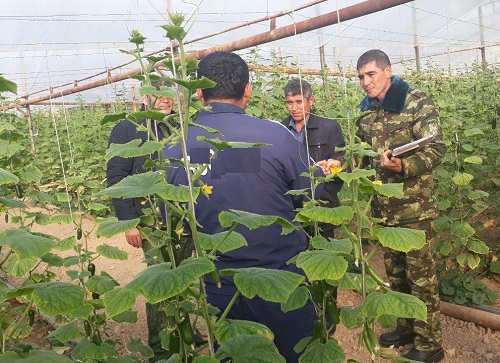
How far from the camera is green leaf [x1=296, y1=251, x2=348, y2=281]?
1.36 metres

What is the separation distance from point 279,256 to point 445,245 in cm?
239

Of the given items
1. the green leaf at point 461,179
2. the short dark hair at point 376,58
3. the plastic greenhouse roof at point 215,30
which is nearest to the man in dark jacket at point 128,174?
the short dark hair at point 376,58

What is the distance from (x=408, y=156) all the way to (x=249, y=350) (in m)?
2.04

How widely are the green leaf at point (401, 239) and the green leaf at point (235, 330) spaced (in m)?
0.42

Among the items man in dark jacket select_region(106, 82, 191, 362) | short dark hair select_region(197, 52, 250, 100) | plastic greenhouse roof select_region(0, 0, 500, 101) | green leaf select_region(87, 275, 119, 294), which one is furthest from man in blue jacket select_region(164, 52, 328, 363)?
plastic greenhouse roof select_region(0, 0, 500, 101)

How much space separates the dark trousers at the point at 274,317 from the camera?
2.12m

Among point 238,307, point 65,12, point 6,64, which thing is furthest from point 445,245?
point 6,64

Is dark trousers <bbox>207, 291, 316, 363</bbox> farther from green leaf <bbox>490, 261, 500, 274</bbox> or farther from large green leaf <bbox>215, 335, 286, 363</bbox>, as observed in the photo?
green leaf <bbox>490, 261, 500, 274</bbox>

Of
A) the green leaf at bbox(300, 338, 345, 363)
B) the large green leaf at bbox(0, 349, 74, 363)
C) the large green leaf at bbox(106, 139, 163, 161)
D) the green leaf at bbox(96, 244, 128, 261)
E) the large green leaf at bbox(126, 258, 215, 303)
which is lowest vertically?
the green leaf at bbox(300, 338, 345, 363)

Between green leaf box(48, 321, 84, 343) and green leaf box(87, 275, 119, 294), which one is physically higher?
green leaf box(87, 275, 119, 294)

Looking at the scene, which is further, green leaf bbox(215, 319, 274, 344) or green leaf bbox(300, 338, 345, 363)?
green leaf bbox(300, 338, 345, 363)

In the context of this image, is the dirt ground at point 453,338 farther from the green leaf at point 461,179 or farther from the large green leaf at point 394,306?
the large green leaf at point 394,306

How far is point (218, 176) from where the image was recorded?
1985mm

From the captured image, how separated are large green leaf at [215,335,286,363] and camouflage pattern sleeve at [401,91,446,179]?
1939mm
